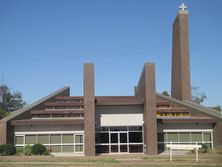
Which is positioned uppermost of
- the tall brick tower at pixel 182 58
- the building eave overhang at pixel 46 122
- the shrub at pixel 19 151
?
the tall brick tower at pixel 182 58

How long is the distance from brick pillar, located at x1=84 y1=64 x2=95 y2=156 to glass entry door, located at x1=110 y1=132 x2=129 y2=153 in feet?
9.83

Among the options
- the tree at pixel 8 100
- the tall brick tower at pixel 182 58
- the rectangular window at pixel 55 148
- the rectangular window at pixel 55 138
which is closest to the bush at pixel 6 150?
the rectangular window at pixel 55 148

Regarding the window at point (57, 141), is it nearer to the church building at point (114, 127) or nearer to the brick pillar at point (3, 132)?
the church building at point (114, 127)

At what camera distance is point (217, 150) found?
32.7 metres

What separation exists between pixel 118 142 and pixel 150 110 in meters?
4.54

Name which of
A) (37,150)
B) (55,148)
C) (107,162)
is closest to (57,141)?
(55,148)

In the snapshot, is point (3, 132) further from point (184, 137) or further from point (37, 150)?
point (184, 137)

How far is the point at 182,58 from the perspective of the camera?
4797 centimetres

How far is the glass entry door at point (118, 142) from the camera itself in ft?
118

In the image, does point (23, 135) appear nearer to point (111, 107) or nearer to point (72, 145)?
point (72, 145)

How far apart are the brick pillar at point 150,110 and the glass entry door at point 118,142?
252cm

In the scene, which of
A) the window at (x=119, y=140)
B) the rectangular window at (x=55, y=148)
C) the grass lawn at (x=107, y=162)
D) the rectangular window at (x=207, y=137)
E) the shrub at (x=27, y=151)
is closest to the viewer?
the grass lawn at (x=107, y=162)

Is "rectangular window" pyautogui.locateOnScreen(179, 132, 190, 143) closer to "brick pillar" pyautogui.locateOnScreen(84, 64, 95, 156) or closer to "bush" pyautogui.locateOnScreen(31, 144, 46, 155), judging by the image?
"brick pillar" pyautogui.locateOnScreen(84, 64, 95, 156)

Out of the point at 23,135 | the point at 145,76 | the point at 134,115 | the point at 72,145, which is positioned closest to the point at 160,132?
the point at 134,115
